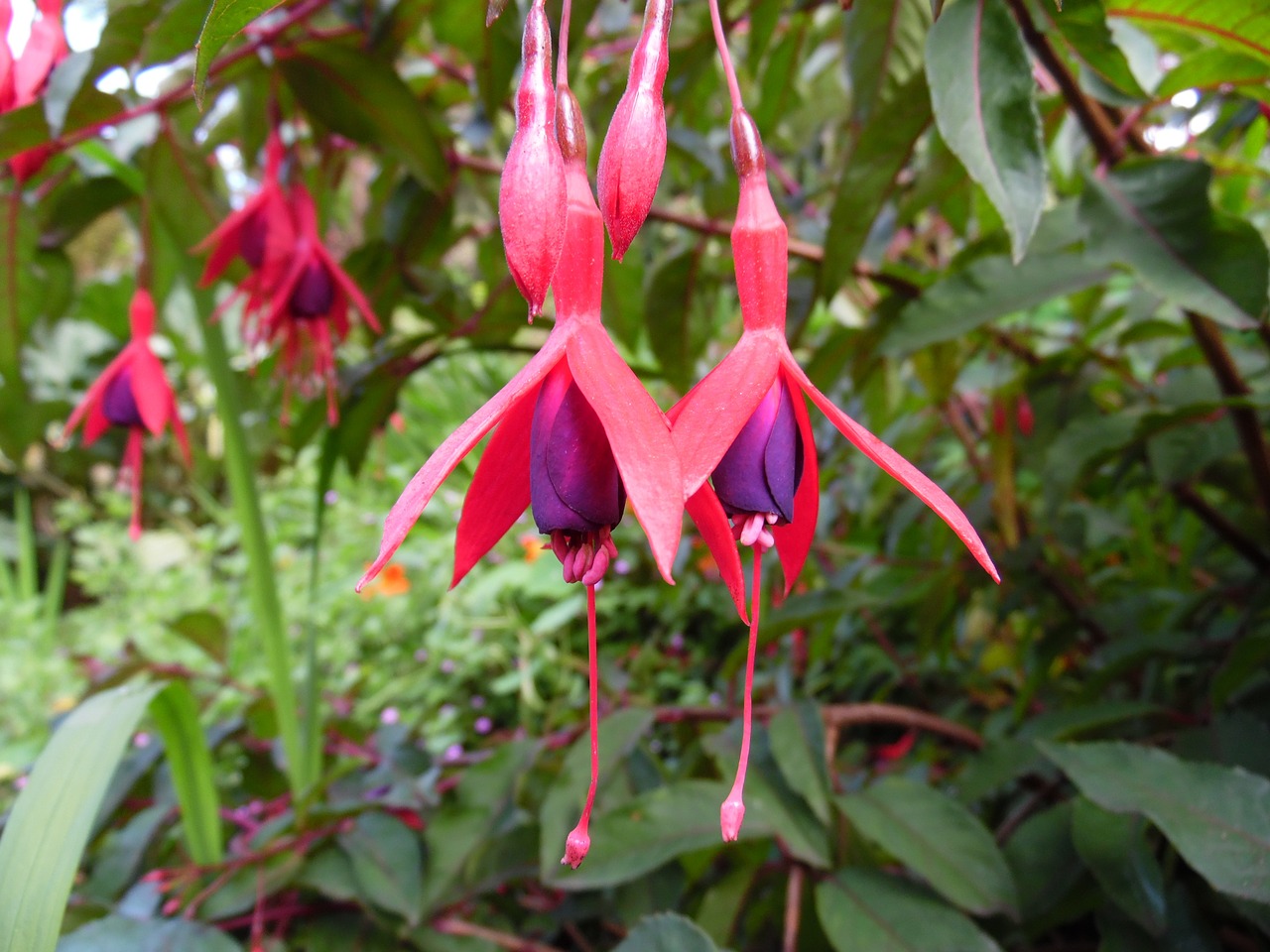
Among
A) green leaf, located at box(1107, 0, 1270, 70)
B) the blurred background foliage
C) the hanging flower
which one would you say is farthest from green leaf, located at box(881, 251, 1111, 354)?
the hanging flower

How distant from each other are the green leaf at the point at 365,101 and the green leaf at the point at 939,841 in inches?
21.2

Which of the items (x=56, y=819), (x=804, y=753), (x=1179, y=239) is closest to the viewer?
(x=56, y=819)

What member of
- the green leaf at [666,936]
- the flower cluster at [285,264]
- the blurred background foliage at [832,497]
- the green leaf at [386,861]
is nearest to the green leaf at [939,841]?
the blurred background foliage at [832,497]

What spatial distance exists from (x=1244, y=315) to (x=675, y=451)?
0.35 metres

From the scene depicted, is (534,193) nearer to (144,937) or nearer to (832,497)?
(144,937)

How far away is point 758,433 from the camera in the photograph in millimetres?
292

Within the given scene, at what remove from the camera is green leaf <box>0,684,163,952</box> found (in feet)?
1.13

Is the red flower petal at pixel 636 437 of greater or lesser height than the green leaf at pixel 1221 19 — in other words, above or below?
below

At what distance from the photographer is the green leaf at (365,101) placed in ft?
2.09

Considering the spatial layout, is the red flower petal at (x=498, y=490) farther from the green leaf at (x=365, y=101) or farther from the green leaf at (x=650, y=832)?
the green leaf at (x=365, y=101)

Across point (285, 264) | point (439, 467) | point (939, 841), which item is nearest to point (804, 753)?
point (939, 841)

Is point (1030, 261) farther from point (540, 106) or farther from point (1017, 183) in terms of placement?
point (540, 106)

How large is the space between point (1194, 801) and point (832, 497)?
2.57ft

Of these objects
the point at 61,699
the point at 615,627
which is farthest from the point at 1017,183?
the point at 61,699
